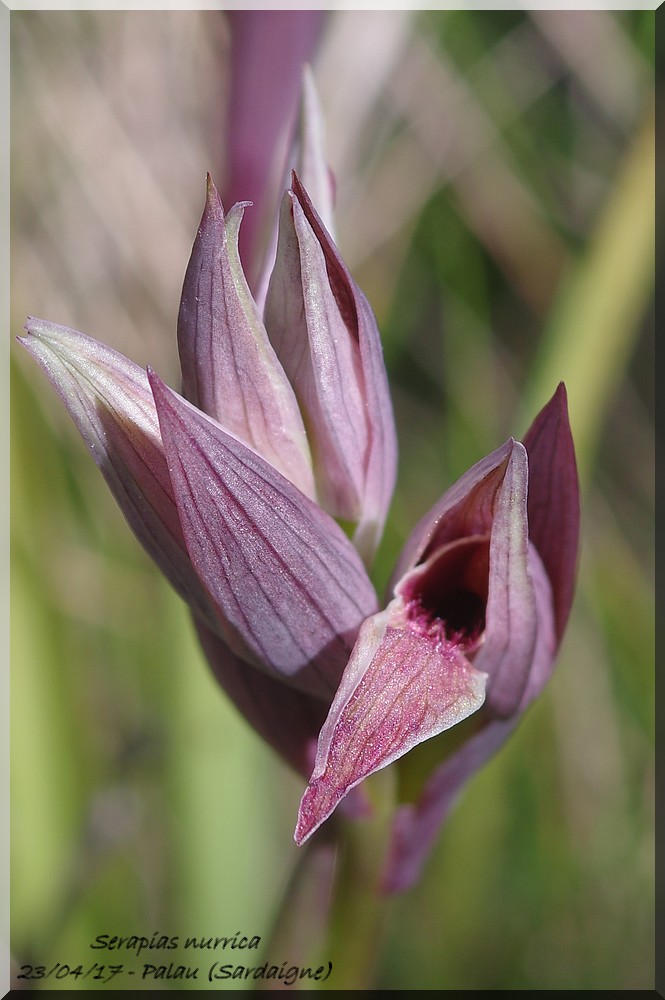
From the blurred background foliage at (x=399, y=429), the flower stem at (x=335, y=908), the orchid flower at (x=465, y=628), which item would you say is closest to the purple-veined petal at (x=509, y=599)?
the orchid flower at (x=465, y=628)

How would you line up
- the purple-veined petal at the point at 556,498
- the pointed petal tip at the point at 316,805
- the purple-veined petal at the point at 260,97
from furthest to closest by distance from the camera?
the purple-veined petal at the point at 260,97 → the purple-veined petal at the point at 556,498 → the pointed petal tip at the point at 316,805

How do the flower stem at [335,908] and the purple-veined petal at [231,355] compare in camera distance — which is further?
the flower stem at [335,908]

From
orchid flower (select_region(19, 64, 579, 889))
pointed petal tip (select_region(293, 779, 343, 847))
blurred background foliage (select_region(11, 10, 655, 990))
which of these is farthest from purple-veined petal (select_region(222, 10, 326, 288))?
pointed petal tip (select_region(293, 779, 343, 847))

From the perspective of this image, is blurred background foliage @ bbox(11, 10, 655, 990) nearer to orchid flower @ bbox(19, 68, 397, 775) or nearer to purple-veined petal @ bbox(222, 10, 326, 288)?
purple-veined petal @ bbox(222, 10, 326, 288)

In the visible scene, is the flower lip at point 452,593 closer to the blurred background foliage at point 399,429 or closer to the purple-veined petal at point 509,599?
the purple-veined petal at point 509,599

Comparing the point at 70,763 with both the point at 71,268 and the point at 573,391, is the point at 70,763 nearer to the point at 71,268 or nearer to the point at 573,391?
the point at 573,391

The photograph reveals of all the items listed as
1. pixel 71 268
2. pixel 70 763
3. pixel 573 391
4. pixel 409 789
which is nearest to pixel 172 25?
pixel 71 268

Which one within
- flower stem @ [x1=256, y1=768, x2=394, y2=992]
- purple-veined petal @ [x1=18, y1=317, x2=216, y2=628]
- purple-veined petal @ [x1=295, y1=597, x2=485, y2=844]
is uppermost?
purple-veined petal @ [x1=18, y1=317, x2=216, y2=628]

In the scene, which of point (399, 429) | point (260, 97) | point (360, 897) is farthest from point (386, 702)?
point (399, 429)
